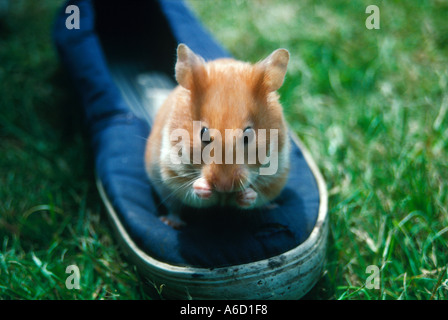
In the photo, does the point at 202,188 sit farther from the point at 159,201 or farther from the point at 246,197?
the point at 159,201

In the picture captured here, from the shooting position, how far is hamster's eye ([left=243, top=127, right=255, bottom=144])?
1630 mm

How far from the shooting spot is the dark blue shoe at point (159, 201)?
73.1 inches

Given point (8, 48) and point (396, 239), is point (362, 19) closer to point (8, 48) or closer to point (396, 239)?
point (396, 239)

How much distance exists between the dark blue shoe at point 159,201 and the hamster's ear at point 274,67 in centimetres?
63

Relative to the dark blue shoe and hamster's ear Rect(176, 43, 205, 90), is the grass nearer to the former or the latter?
the dark blue shoe

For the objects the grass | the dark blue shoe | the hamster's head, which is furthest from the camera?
the grass

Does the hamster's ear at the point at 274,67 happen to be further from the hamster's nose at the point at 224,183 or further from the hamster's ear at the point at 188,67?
the hamster's nose at the point at 224,183

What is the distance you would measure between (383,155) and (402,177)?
0.85ft

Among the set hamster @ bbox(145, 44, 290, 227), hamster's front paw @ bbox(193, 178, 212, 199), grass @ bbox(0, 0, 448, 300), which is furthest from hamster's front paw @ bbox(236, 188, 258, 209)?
grass @ bbox(0, 0, 448, 300)

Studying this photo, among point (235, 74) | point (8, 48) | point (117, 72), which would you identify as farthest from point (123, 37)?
point (235, 74)

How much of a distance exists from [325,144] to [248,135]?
1.34 metres

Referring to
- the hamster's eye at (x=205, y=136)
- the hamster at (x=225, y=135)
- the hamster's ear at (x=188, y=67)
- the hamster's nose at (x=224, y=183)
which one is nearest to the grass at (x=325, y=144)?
the hamster at (x=225, y=135)

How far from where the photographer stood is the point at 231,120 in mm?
1604

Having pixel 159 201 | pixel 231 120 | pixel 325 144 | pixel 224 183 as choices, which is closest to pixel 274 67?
pixel 231 120
